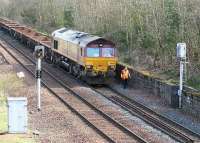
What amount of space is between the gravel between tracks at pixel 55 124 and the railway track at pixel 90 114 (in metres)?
0.27

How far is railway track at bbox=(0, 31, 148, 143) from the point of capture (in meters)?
18.0

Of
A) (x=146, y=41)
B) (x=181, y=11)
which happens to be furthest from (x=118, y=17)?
(x=181, y=11)

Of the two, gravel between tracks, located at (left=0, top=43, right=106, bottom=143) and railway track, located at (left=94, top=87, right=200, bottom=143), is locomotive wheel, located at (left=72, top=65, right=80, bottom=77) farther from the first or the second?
gravel between tracks, located at (left=0, top=43, right=106, bottom=143)

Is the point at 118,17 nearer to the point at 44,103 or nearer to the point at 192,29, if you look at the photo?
the point at 192,29

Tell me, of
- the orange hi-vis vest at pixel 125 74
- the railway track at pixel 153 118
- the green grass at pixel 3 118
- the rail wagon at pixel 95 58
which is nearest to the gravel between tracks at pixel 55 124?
the green grass at pixel 3 118

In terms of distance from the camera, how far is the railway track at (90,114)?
18000 millimetres

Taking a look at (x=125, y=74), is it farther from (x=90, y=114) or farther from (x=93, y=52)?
(x=90, y=114)

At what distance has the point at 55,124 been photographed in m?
19.8

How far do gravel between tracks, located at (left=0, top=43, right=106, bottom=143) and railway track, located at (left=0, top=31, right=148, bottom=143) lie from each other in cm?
27

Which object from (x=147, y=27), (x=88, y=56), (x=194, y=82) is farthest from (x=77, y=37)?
(x=194, y=82)

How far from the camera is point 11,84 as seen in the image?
2878 centimetres

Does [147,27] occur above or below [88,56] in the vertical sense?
above

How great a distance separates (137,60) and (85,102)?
8155 millimetres

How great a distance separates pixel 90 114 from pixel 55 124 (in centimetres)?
243
